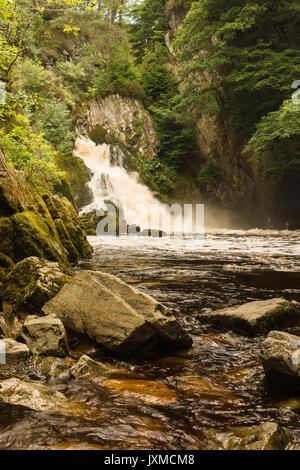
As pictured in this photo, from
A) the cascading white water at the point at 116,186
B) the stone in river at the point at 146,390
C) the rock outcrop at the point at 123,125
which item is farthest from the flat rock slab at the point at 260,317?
the rock outcrop at the point at 123,125

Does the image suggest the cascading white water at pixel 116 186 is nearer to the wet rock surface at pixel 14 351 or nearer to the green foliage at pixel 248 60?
the green foliage at pixel 248 60

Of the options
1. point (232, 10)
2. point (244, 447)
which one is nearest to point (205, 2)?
point (232, 10)

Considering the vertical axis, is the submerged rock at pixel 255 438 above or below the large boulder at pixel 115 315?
below

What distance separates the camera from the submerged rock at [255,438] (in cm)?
164

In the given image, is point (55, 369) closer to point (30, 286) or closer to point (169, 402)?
point (169, 402)

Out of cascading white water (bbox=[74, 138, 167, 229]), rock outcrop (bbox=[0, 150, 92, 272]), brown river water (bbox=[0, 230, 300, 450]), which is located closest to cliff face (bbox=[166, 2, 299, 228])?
cascading white water (bbox=[74, 138, 167, 229])

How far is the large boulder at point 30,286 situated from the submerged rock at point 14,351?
77 cm

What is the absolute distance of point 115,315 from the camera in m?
3.18

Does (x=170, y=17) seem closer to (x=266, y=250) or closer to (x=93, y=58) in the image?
(x=93, y=58)

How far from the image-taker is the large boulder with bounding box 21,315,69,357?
282cm

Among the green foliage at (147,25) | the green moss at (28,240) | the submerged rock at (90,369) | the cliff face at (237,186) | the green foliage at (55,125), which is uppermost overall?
the green foliage at (147,25)

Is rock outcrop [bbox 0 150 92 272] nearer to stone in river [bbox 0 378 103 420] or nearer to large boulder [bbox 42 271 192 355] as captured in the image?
large boulder [bbox 42 271 192 355]

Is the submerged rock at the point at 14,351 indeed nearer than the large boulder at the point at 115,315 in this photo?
Yes

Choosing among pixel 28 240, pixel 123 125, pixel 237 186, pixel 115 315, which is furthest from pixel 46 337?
pixel 123 125
